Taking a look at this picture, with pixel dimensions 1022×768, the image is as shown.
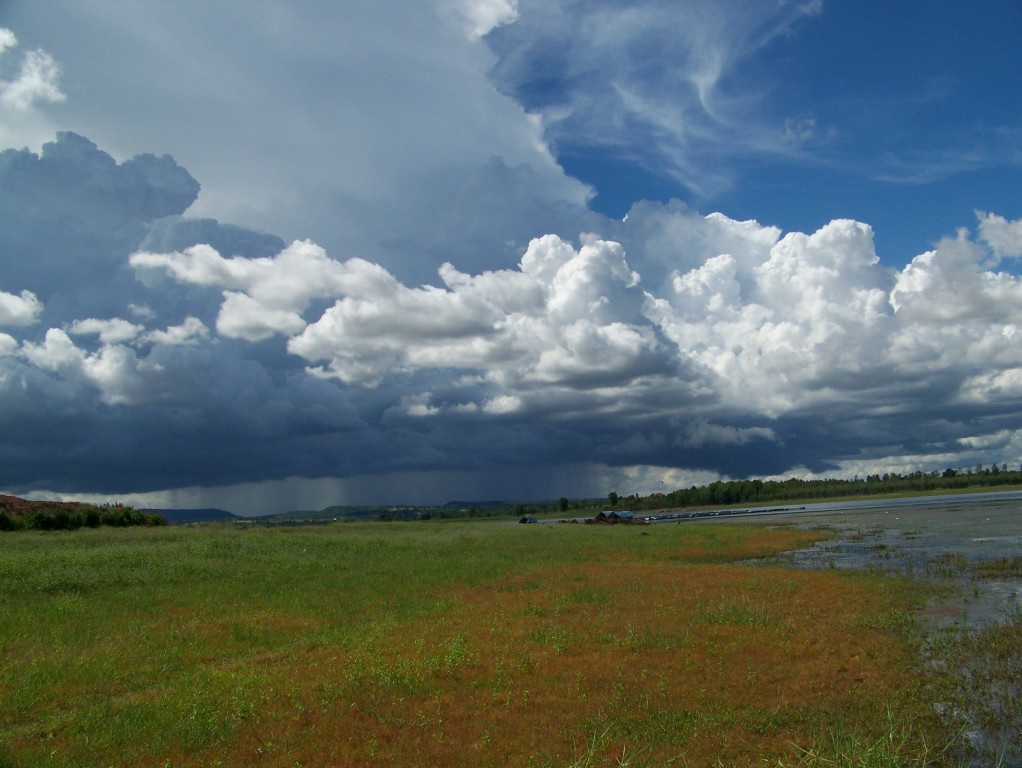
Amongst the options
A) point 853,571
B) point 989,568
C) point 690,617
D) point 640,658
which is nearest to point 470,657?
point 640,658

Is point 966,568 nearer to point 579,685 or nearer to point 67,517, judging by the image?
point 579,685

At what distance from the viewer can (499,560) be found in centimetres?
4022

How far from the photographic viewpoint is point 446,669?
626 inches

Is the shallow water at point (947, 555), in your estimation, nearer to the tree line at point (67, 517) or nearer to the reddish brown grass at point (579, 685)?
the reddish brown grass at point (579, 685)

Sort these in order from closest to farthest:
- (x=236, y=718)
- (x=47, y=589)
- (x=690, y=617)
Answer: (x=236, y=718)
(x=690, y=617)
(x=47, y=589)

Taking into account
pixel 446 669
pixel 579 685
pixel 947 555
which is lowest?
pixel 947 555

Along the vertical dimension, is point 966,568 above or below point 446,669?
below

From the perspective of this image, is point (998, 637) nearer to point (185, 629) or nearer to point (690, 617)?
point (690, 617)

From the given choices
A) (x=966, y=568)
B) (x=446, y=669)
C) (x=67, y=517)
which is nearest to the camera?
(x=446, y=669)

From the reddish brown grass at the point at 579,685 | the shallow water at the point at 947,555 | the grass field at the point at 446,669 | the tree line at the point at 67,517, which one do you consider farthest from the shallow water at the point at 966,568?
the tree line at the point at 67,517

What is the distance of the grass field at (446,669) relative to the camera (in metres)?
11.7

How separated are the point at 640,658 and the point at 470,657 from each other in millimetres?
4051

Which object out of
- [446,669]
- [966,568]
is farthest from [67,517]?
[966,568]

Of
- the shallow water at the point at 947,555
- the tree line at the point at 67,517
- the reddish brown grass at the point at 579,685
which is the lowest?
the shallow water at the point at 947,555
